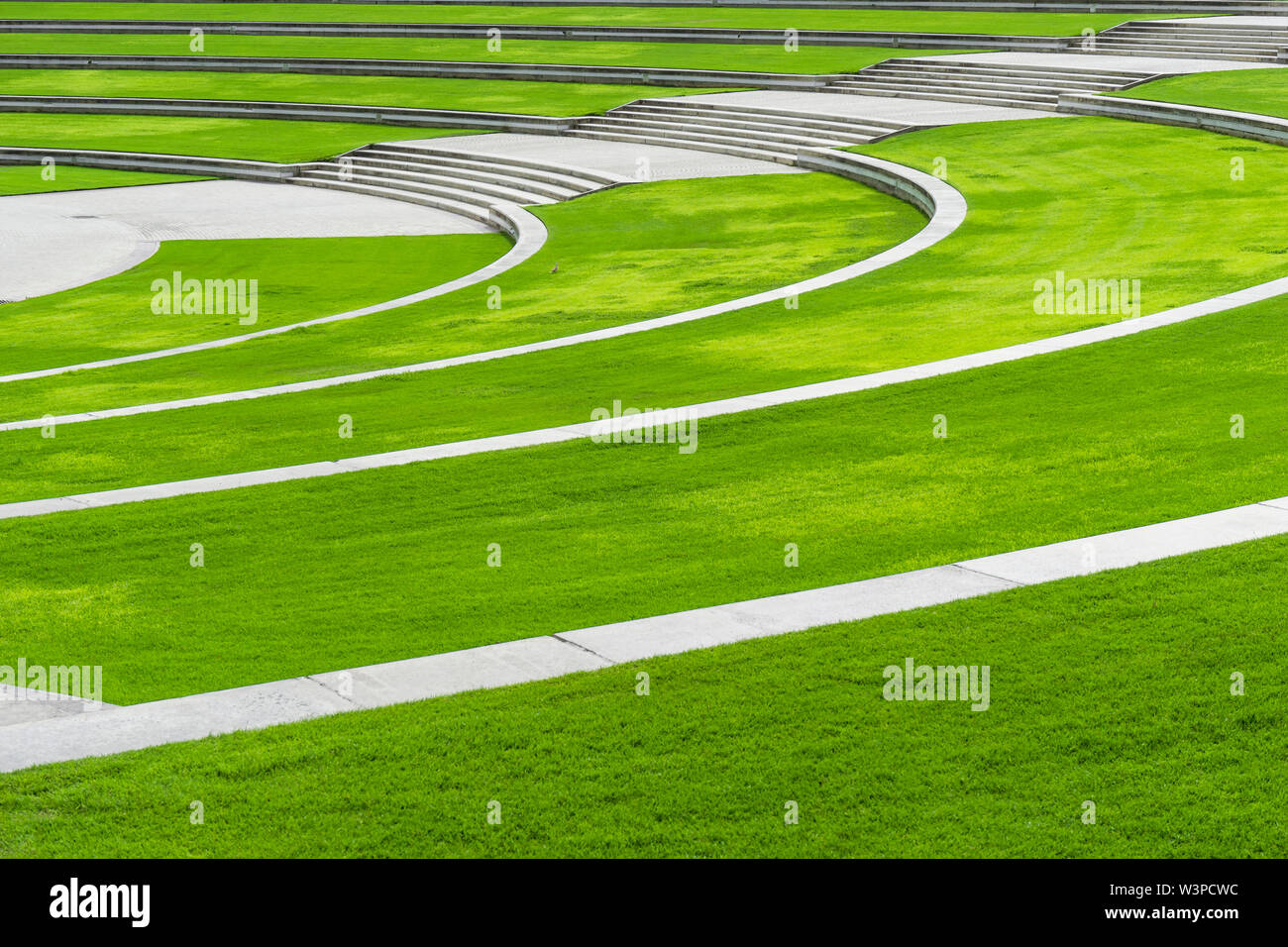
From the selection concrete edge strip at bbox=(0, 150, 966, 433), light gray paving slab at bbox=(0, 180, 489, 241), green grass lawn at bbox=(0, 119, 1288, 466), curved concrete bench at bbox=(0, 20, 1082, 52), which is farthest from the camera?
curved concrete bench at bbox=(0, 20, 1082, 52)

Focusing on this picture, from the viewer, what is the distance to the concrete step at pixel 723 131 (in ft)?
105

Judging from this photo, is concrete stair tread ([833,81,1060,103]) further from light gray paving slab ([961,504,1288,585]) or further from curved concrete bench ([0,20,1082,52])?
light gray paving slab ([961,504,1288,585])

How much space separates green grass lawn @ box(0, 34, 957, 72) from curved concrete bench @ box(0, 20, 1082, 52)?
1.57 feet

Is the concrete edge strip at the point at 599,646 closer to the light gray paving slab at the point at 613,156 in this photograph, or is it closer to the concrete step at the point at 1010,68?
the light gray paving slab at the point at 613,156

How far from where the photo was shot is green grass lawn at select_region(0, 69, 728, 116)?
A: 40969mm

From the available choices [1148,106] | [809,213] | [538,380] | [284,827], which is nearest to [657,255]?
[809,213]

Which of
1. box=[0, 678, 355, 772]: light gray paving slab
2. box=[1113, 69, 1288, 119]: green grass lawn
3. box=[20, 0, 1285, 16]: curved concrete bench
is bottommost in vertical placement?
box=[0, 678, 355, 772]: light gray paving slab

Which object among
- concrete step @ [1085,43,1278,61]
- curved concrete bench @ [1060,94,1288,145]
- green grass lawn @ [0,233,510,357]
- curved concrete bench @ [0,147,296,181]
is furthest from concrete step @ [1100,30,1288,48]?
curved concrete bench @ [0,147,296,181]

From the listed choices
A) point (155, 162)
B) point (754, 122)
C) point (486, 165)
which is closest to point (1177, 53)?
point (754, 122)

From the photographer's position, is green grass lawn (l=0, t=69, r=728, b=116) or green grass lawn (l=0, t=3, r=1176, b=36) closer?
green grass lawn (l=0, t=69, r=728, b=116)

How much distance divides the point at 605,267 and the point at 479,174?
1205 cm

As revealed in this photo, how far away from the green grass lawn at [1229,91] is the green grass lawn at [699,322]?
7.52 ft
